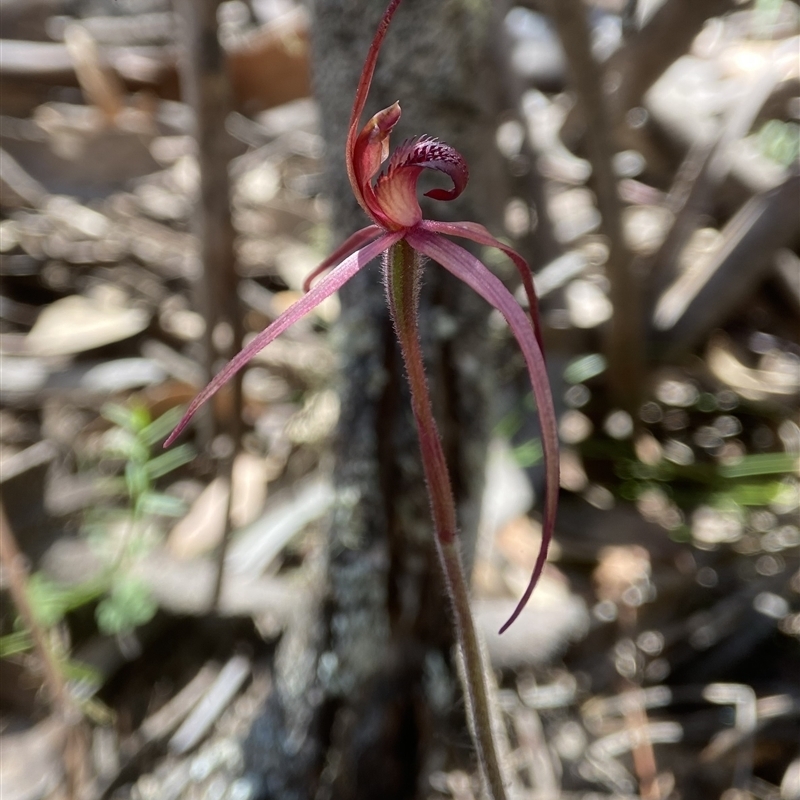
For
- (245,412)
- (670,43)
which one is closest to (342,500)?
(245,412)

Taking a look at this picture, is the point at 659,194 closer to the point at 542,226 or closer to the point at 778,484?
the point at 542,226

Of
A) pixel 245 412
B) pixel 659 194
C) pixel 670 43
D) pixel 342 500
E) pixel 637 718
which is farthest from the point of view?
pixel 659 194

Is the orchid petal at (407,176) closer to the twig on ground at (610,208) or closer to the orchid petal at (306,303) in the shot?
the orchid petal at (306,303)

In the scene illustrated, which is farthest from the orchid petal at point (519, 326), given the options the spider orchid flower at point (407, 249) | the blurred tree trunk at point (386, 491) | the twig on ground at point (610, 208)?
the twig on ground at point (610, 208)

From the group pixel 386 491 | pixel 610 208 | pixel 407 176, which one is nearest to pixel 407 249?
pixel 407 176

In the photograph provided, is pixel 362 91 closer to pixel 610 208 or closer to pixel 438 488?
pixel 438 488
